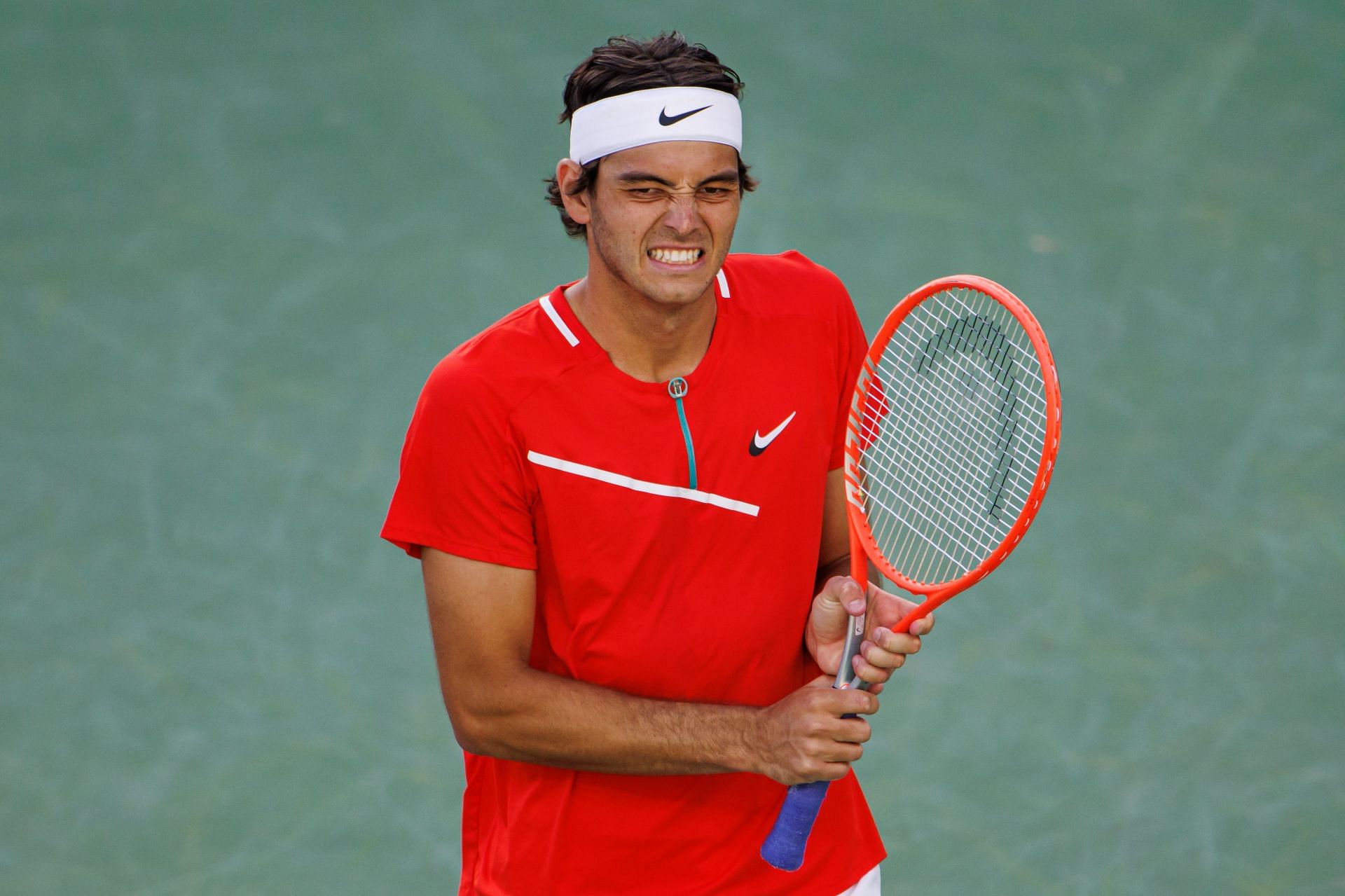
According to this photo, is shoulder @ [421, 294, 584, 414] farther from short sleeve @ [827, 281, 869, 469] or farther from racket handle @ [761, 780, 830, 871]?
racket handle @ [761, 780, 830, 871]

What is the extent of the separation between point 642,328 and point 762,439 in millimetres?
228

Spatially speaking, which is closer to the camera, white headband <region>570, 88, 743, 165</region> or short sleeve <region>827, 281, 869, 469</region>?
white headband <region>570, 88, 743, 165</region>

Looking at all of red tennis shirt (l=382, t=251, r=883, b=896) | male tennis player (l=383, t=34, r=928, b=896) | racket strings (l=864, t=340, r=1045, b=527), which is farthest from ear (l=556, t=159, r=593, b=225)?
racket strings (l=864, t=340, r=1045, b=527)

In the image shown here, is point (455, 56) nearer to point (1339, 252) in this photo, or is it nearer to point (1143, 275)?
point (1143, 275)

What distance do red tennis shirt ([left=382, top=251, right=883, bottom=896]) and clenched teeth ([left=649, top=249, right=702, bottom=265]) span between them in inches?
6.2

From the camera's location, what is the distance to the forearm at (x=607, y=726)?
2.03 metres

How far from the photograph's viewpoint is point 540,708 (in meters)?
2.03

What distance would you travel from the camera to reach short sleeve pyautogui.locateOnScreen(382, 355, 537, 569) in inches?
79.0

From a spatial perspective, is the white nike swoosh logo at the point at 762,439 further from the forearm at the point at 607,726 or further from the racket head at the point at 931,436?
the forearm at the point at 607,726

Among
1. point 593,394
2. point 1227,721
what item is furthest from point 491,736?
point 1227,721

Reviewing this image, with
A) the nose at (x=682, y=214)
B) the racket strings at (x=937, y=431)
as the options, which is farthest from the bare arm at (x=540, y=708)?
the nose at (x=682, y=214)

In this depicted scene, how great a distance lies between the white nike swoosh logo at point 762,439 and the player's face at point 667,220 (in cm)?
22

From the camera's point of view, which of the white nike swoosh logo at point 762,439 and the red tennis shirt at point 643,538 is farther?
the white nike swoosh logo at point 762,439

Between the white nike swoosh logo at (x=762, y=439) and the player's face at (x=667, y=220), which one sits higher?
the player's face at (x=667, y=220)
